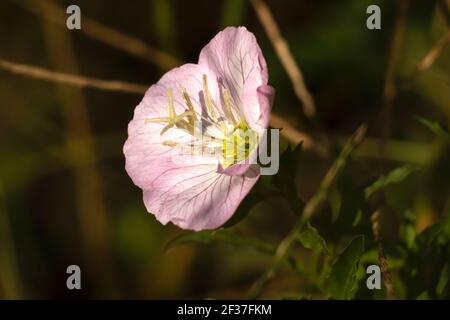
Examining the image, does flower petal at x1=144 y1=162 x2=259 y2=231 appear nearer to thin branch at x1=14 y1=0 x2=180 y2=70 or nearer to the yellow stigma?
the yellow stigma

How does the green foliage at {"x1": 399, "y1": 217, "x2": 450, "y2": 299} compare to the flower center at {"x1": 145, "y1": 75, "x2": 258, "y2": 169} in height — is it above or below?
below

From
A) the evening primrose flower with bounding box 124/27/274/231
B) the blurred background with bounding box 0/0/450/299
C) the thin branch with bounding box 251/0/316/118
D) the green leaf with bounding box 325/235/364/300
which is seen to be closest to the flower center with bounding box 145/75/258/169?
the evening primrose flower with bounding box 124/27/274/231

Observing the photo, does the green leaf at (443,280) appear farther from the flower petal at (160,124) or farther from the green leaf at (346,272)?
the flower petal at (160,124)

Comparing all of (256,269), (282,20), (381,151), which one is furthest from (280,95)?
(381,151)

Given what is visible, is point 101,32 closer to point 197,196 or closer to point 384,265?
point 197,196

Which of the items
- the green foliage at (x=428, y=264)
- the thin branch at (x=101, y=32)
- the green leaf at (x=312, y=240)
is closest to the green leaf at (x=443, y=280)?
the green foliage at (x=428, y=264)

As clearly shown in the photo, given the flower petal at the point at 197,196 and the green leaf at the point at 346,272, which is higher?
the flower petal at the point at 197,196

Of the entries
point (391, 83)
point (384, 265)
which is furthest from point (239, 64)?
point (391, 83)
